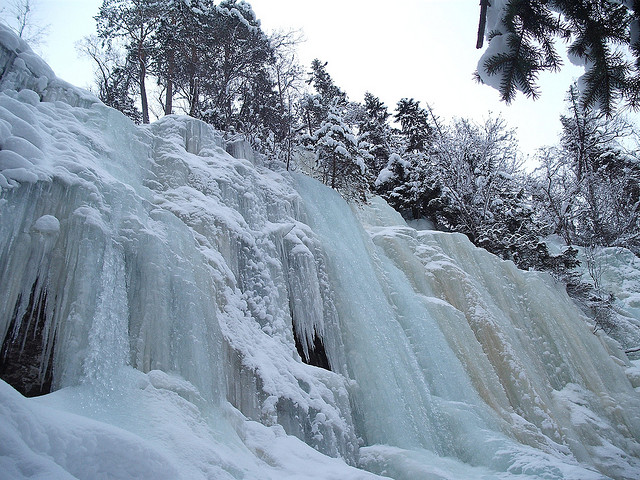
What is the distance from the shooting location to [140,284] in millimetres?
4367

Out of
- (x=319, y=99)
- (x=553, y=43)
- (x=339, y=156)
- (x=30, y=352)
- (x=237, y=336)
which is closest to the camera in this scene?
(x=553, y=43)

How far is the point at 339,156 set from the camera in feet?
36.8

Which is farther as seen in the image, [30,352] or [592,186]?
[592,186]

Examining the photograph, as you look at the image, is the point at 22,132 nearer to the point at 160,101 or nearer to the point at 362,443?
the point at 362,443

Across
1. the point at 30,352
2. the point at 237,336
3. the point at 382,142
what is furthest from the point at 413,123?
the point at 30,352

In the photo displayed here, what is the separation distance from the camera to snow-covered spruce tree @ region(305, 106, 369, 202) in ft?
36.8

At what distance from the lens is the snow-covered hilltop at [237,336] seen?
11.2 ft

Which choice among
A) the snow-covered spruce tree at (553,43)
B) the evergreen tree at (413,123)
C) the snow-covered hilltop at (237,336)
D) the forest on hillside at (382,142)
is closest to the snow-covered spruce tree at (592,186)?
the forest on hillside at (382,142)

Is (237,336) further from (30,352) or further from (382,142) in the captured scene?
(382,142)

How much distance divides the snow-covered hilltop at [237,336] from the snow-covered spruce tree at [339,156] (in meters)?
1.82

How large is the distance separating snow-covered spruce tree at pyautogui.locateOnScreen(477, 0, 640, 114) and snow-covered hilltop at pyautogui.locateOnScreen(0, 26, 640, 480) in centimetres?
336

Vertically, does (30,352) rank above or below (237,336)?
below

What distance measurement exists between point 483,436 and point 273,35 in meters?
12.3

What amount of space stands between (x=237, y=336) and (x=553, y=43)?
424 cm
